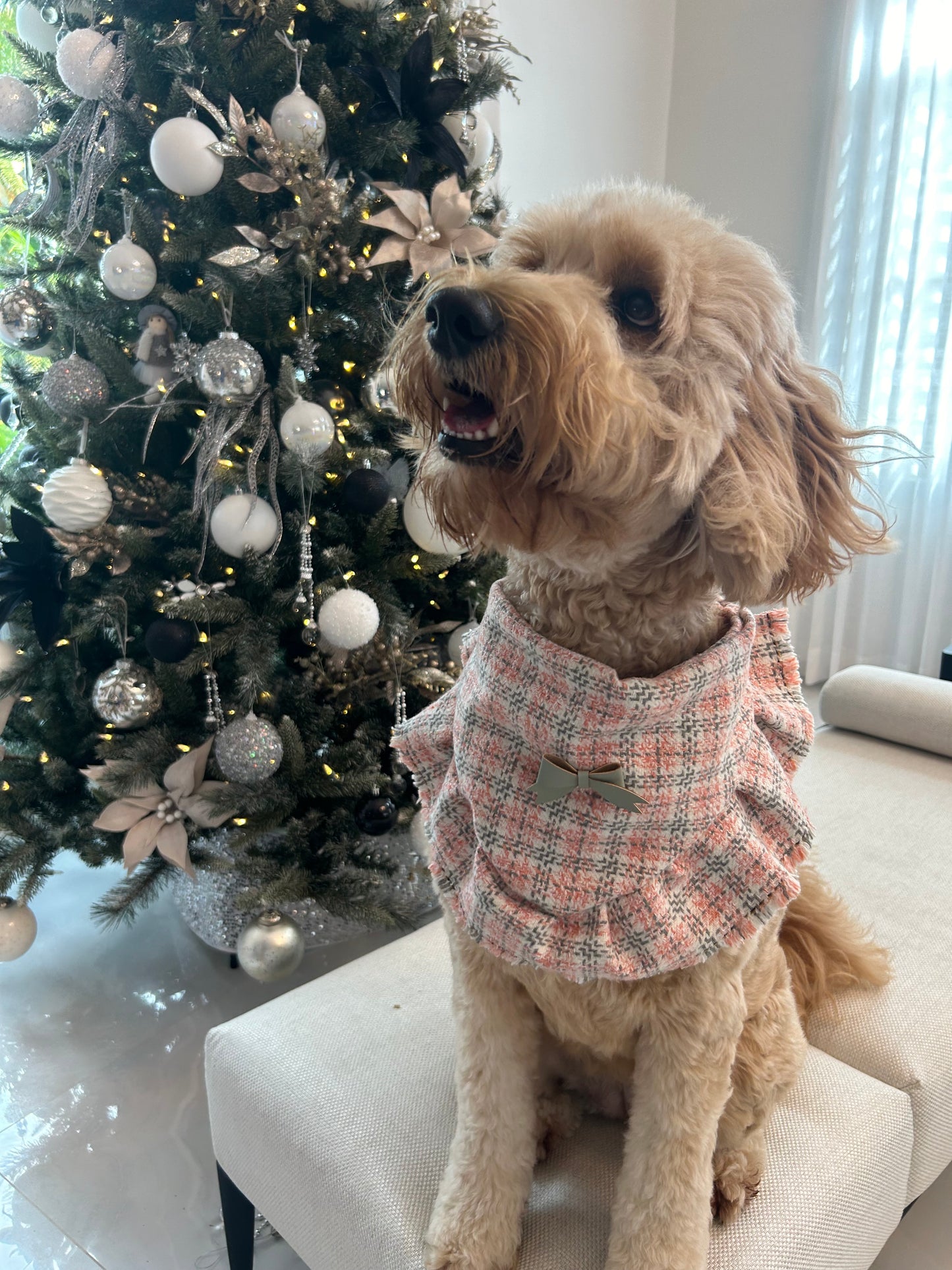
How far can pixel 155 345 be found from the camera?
1515 mm

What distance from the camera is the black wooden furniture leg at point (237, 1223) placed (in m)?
1.11

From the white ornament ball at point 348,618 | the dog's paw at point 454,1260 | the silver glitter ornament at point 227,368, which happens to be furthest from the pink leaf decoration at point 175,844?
the dog's paw at point 454,1260

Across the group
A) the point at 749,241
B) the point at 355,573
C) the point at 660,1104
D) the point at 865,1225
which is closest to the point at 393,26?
the point at 355,573

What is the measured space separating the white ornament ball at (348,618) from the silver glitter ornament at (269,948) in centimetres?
54

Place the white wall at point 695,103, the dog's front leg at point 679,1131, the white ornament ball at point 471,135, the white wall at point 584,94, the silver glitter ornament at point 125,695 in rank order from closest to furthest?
the dog's front leg at point 679,1131 → the silver glitter ornament at point 125,695 → the white ornament ball at point 471,135 → the white wall at point 584,94 → the white wall at point 695,103

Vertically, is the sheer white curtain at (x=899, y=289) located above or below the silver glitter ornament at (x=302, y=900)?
above

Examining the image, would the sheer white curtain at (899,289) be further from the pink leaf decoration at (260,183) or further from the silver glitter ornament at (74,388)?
the silver glitter ornament at (74,388)

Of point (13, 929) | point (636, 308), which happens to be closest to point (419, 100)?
point (636, 308)

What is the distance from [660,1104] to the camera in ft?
2.64

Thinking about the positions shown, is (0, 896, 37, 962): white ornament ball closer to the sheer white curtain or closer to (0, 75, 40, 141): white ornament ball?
(0, 75, 40, 141): white ornament ball

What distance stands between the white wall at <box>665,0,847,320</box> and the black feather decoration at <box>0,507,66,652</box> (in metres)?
2.92

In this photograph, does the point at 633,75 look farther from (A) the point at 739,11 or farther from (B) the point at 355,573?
(B) the point at 355,573

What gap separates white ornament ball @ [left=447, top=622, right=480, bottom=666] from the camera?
176cm

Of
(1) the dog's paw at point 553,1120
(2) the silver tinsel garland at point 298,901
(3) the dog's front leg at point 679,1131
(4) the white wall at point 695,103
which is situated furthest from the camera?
(4) the white wall at point 695,103
